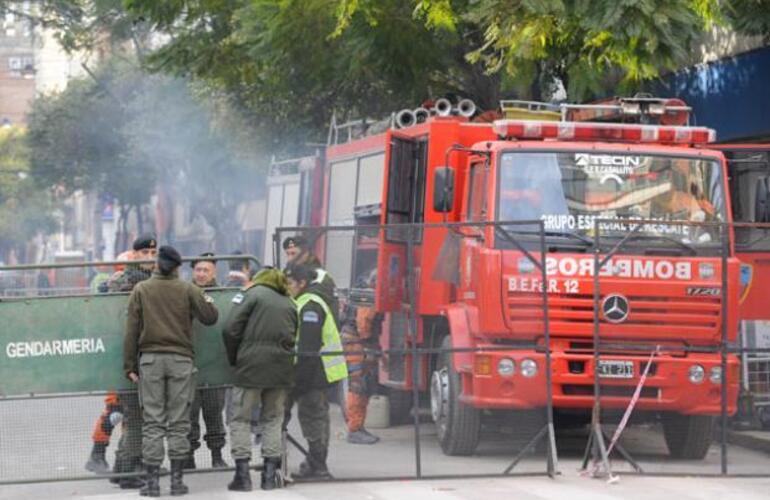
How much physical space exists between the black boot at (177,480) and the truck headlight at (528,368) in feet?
9.78

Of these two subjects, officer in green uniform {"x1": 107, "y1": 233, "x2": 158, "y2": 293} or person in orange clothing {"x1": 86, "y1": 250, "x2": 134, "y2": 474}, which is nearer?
person in orange clothing {"x1": 86, "y1": 250, "x2": 134, "y2": 474}

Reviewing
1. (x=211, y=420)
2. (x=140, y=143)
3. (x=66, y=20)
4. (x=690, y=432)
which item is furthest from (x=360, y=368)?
(x=140, y=143)

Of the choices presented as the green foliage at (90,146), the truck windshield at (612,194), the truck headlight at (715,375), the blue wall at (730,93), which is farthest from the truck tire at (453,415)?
the green foliage at (90,146)

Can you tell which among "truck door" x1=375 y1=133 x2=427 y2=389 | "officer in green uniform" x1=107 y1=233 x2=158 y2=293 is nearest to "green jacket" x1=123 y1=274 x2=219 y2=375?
"officer in green uniform" x1=107 y1=233 x2=158 y2=293

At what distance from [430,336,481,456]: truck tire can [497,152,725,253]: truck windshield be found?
1.41m

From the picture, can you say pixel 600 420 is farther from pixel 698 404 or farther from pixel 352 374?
pixel 352 374

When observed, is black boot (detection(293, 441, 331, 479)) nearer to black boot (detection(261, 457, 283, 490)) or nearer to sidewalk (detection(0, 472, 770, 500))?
sidewalk (detection(0, 472, 770, 500))

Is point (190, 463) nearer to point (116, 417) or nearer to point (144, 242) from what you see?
point (116, 417)

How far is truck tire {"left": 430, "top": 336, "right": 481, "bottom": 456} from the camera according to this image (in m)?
12.8

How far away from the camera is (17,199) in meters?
81.7

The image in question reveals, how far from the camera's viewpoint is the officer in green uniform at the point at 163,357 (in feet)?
35.6

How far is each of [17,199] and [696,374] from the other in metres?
73.0

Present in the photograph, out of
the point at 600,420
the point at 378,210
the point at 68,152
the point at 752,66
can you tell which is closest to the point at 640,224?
the point at 600,420

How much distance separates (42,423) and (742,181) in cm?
711
